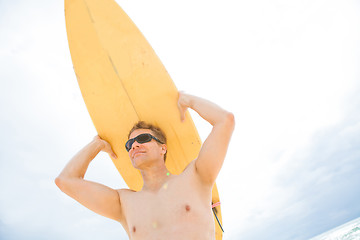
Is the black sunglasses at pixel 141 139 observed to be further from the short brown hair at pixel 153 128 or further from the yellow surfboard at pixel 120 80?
the yellow surfboard at pixel 120 80

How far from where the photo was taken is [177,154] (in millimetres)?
2727

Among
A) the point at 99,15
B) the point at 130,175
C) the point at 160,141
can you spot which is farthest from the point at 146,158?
the point at 99,15

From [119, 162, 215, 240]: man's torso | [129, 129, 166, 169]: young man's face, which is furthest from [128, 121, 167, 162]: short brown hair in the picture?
[119, 162, 215, 240]: man's torso

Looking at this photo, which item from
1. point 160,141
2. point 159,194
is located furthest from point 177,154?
point 159,194

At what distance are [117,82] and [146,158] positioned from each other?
3.21ft

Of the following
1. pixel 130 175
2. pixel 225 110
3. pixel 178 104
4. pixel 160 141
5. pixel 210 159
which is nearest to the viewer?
pixel 210 159

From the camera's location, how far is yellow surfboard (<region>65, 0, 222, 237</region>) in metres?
2.50

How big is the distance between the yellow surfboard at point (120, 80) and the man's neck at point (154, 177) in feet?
1.63

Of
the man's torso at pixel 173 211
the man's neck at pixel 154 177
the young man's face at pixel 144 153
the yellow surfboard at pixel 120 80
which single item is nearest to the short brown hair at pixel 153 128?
the yellow surfboard at pixel 120 80

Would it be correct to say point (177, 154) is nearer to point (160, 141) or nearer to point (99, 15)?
point (160, 141)

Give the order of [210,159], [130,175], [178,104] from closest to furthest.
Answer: [210,159]
[178,104]
[130,175]

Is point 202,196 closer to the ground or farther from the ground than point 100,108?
closer to the ground

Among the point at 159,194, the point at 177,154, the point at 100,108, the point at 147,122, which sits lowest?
the point at 159,194

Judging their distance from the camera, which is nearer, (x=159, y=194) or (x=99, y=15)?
(x=159, y=194)
